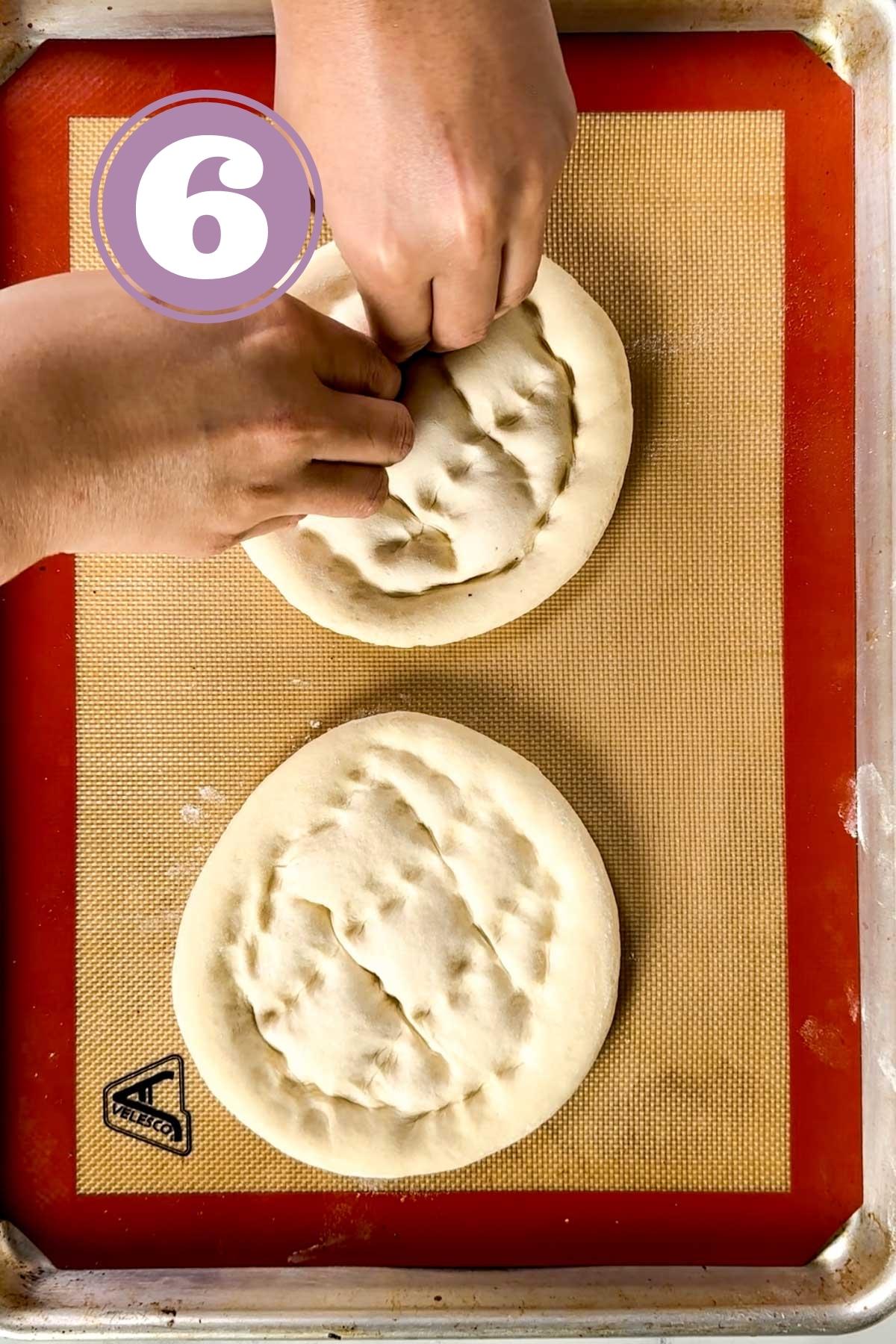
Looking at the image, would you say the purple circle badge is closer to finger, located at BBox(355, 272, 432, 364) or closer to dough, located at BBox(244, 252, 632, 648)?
finger, located at BBox(355, 272, 432, 364)

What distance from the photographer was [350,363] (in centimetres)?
107

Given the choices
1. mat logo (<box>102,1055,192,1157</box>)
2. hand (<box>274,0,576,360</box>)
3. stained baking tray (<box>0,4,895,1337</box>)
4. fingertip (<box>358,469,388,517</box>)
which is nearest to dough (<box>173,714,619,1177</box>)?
mat logo (<box>102,1055,192,1157</box>)

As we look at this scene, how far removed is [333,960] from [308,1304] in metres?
0.51

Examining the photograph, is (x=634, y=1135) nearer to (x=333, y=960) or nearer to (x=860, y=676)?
(x=333, y=960)

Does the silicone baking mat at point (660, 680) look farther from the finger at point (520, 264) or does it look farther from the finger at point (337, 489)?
the finger at point (520, 264)

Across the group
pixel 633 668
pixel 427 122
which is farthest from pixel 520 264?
pixel 633 668

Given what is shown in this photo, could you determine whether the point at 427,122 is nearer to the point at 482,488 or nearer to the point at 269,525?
the point at 269,525

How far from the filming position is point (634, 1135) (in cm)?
152

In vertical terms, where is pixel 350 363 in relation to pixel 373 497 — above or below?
above

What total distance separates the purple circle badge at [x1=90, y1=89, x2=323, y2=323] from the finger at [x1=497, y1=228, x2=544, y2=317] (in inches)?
8.5

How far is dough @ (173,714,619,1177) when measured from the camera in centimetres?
142

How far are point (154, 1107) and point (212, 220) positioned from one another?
4.11ft

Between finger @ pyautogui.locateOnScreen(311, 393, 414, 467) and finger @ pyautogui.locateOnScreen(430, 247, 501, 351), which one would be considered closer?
finger @ pyautogui.locateOnScreen(430, 247, 501, 351)

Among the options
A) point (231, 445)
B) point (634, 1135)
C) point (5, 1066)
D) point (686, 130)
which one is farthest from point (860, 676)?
point (5, 1066)
